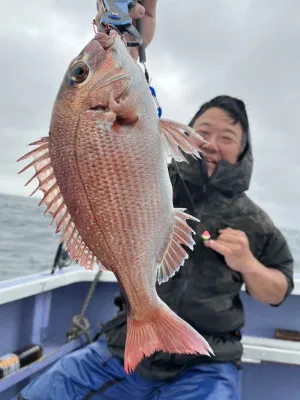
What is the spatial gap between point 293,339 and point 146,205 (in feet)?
9.00

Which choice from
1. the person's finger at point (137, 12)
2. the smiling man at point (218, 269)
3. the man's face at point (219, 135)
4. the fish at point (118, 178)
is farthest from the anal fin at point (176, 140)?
the man's face at point (219, 135)

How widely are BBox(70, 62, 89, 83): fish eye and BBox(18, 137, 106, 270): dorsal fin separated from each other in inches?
8.6

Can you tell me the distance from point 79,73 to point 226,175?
166cm

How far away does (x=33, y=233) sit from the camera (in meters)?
10.4

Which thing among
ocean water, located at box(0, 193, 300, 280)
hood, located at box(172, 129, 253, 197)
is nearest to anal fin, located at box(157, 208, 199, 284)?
hood, located at box(172, 129, 253, 197)

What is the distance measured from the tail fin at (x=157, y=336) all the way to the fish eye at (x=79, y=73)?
80cm

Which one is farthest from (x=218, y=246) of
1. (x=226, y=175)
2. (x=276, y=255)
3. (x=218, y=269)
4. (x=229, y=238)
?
(x=276, y=255)

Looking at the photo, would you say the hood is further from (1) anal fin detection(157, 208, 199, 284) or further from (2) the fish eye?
(2) the fish eye

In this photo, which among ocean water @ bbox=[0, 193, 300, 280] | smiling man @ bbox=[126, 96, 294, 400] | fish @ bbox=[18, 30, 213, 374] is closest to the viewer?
fish @ bbox=[18, 30, 213, 374]

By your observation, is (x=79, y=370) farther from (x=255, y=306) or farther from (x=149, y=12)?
(x=149, y=12)

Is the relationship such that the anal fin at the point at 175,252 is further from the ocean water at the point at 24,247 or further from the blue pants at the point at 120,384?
the ocean water at the point at 24,247

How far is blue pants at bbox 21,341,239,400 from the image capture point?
98.8 inches

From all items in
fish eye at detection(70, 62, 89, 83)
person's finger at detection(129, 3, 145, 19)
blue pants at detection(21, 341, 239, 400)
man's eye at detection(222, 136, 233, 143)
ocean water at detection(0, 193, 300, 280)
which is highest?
person's finger at detection(129, 3, 145, 19)

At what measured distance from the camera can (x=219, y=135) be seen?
9.68 ft
